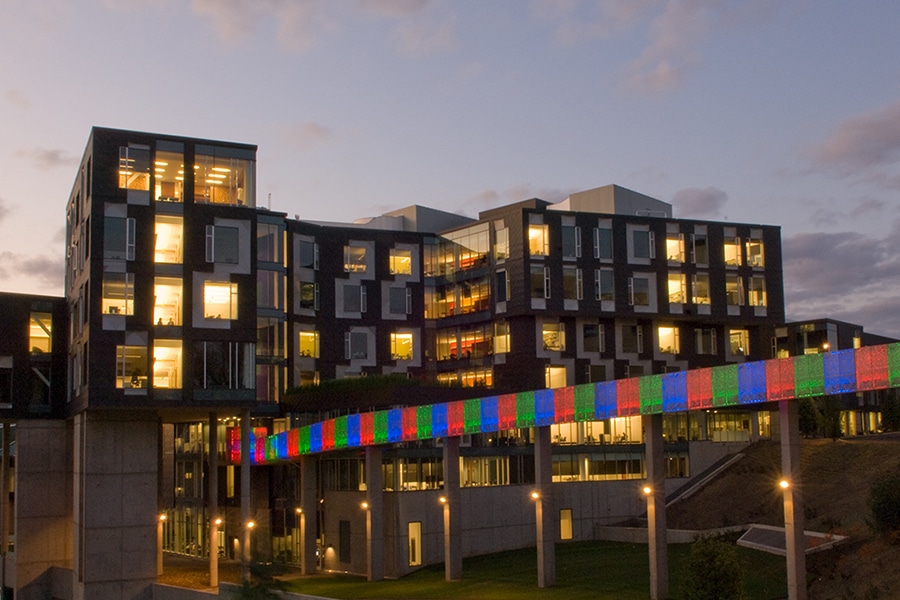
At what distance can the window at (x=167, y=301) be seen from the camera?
6456cm

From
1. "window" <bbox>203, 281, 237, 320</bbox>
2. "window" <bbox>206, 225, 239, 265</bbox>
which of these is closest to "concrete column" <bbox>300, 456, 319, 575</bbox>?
"window" <bbox>203, 281, 237, 320</bbox>

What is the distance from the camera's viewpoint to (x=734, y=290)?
94938 mm

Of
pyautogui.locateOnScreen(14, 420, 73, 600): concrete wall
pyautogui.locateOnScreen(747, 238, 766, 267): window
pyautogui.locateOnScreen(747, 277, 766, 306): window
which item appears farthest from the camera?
pyautogui.locateOnScreen(747, 238, 766, 267): window

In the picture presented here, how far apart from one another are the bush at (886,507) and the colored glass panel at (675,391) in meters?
11.3

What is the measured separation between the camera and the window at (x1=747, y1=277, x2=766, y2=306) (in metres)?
95.4

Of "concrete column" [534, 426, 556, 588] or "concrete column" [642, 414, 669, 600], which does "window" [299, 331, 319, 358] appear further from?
"concrete column" [642, 414, 669, 600]

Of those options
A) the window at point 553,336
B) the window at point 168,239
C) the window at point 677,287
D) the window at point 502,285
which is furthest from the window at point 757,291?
the window at point 168,239

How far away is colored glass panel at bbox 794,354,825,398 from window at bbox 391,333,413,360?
57300mm

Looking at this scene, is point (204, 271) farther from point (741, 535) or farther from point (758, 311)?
point (758, 311)

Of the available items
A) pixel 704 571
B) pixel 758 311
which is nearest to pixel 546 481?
pixel 704 571

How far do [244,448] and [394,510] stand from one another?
9718 millimetres

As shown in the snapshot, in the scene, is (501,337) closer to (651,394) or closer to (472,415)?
(472,415)

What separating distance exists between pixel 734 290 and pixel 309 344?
36.8 metres

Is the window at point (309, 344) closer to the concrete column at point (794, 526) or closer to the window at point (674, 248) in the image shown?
the window at point (674, 248)
